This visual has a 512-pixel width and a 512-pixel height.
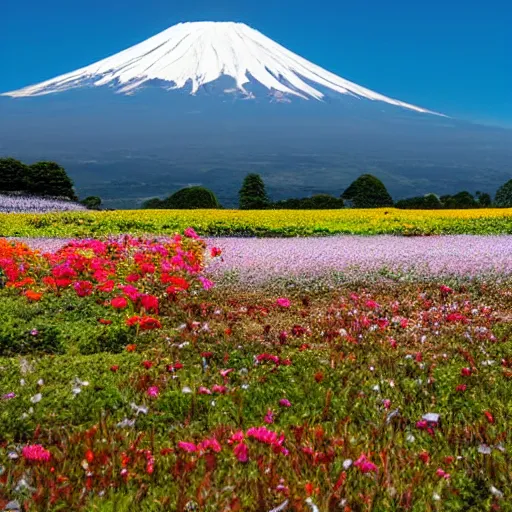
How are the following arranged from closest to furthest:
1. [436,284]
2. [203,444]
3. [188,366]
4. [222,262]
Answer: [203,444] < [188,366] < [436,284] < [222,262]

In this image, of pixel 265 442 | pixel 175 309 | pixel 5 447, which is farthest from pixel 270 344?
pixel 5 447

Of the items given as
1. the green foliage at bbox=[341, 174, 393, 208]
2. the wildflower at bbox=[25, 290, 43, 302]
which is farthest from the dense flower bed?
the wildflower at bbox=[25, 290, 43, 302]

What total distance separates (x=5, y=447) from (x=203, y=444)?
4.90 ft

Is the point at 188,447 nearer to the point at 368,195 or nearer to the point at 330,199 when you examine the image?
the point at 330,199

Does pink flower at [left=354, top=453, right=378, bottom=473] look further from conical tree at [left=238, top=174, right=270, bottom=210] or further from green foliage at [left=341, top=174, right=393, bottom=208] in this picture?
conical tree at [left=238, top=174, right=270, bottom=210]

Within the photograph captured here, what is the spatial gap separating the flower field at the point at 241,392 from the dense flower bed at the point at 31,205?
1794 centimetres

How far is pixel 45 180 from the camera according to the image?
35.5 meters

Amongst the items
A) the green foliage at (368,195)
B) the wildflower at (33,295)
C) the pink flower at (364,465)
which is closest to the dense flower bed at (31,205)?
the green foliage at (368,195)

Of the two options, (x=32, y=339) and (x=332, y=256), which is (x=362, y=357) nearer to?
(x=32, y=339)

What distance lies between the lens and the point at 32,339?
7422mm

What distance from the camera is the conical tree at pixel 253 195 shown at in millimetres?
40122

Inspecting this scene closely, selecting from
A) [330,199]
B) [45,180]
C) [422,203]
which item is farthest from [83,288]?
[422,203]

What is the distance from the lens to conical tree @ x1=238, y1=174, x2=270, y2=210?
132 ft

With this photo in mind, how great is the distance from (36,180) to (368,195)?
19940 mm
